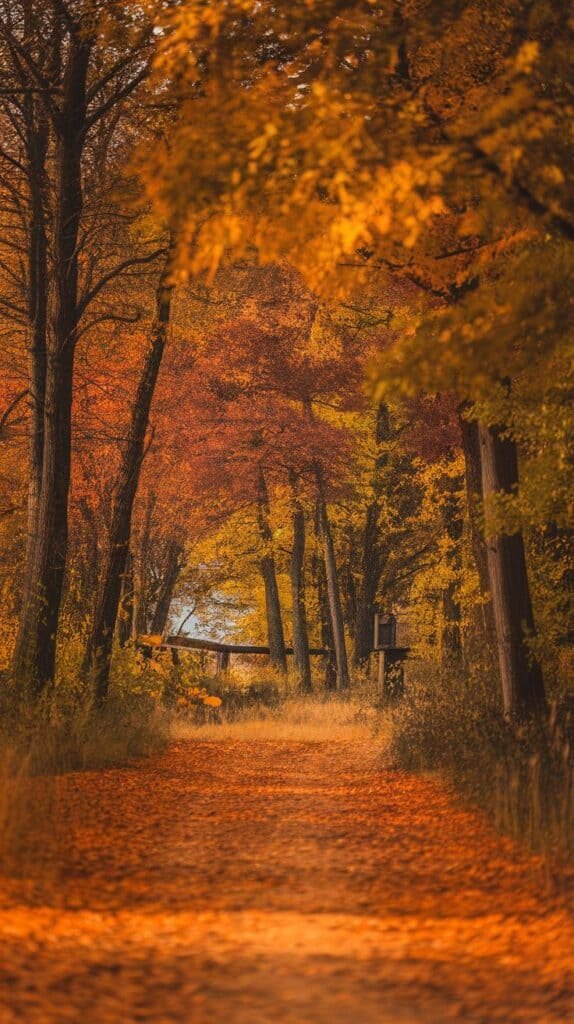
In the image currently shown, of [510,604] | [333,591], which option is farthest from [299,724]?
[510,604]

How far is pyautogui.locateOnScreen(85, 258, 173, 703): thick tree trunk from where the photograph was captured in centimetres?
1506

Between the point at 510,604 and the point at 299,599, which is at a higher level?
the point at 299,599

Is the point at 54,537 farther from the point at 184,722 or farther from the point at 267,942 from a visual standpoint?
the point at 267,942

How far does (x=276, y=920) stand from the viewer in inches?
226

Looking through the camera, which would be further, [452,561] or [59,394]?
[452,561]

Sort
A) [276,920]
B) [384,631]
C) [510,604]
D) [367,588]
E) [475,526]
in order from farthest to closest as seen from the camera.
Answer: [367,588], [384,631], [475,526], [510,604], [276,920]

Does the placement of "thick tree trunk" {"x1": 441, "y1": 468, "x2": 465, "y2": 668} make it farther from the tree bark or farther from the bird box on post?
the tree bark

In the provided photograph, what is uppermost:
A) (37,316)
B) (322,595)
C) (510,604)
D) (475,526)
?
(37,316)

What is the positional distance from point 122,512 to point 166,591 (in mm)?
14193

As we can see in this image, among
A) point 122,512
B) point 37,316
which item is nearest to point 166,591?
point 122,512

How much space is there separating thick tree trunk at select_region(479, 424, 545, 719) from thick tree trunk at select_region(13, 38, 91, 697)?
5015 mm

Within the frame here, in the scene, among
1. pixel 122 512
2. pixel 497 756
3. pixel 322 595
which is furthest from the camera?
pixel 322 595

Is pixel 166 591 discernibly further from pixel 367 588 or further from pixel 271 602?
pixel 367 588

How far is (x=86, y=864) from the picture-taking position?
6.99 m
